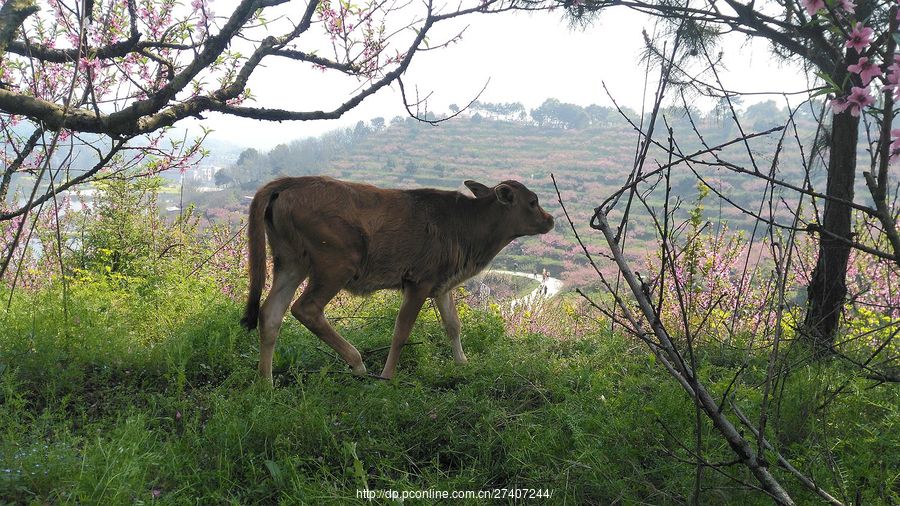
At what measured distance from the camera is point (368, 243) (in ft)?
16.6

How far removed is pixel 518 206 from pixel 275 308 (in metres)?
2.40

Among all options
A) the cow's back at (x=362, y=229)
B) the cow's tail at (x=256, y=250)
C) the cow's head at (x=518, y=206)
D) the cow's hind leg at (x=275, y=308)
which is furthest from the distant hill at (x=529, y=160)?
the cow's tail at (x=256, y=250)

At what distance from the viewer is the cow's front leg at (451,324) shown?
547cm

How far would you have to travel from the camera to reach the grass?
9.80ft

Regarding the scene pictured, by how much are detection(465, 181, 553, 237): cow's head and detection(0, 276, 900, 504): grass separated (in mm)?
1192

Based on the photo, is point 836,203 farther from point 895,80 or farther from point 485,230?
point 895,80

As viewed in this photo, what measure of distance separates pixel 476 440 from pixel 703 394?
1724 mm

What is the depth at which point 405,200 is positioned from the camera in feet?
17.8

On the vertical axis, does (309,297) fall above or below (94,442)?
above

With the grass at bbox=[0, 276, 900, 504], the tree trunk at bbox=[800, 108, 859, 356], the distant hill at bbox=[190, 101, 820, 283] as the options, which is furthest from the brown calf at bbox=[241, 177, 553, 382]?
the distant hill at bbox=[190, 101, 820, 283]

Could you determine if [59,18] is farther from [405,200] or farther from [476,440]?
[476,440]

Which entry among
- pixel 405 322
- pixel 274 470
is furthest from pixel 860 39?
pixel 405 322

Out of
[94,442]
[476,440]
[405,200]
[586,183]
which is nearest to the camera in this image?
[94,442]

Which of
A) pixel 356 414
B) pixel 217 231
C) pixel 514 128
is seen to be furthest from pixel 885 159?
pixel 514 128
